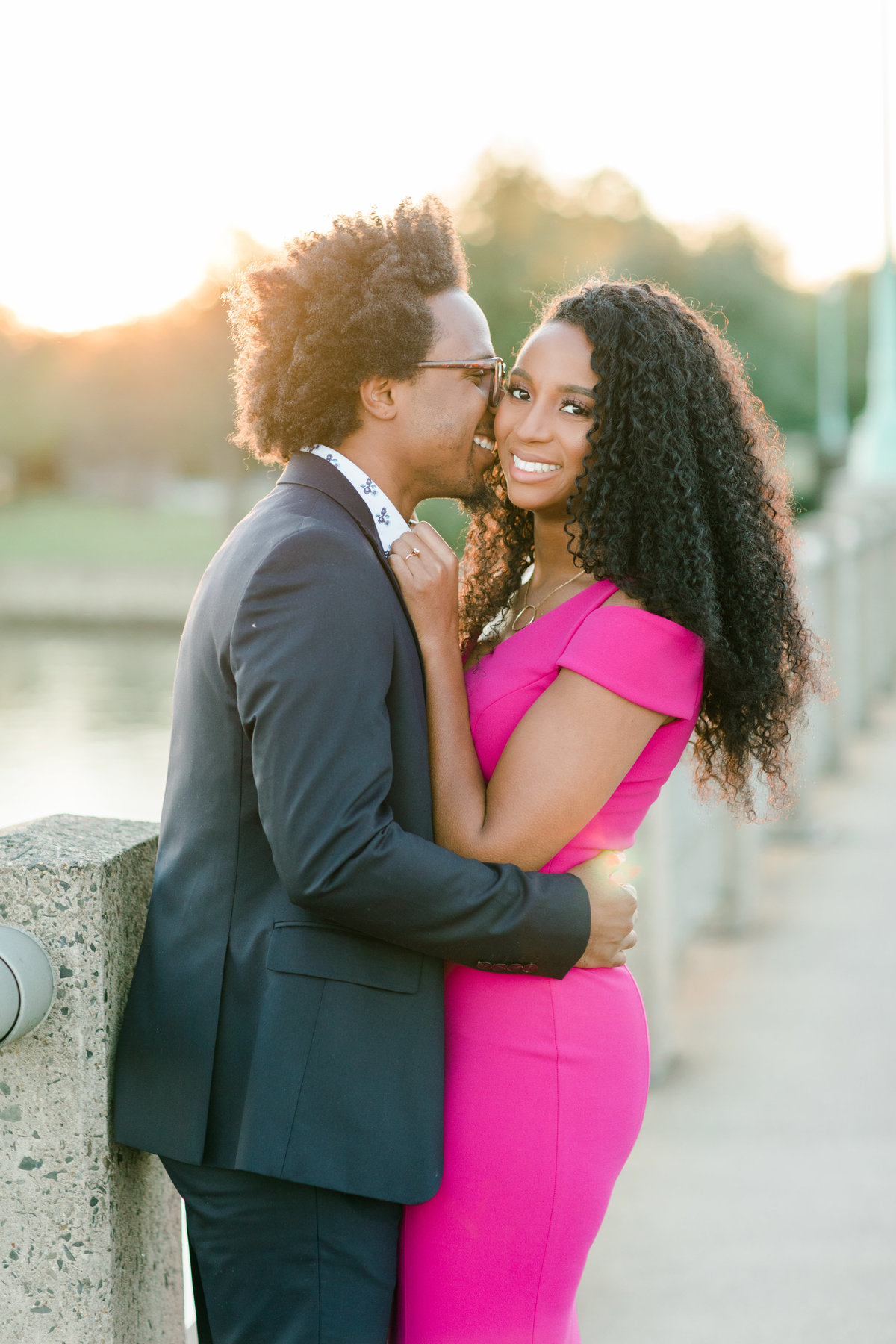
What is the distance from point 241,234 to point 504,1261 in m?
30.4

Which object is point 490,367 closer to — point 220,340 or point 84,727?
point 84,727

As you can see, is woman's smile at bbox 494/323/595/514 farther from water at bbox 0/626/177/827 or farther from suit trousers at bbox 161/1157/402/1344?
water at bbox 0/626/177/827

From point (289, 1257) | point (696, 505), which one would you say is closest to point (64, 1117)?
point (289, 1257)

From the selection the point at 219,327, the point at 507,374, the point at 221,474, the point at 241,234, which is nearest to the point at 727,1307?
the point at 507,374

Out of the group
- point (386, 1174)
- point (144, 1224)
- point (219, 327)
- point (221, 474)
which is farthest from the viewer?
point (221, 474)

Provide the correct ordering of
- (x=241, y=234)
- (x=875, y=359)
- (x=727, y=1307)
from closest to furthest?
(x=727, y=1307), (x=875, y=359), (x=241, y=234)

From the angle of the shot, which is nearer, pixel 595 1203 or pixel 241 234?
pixel 595 1203

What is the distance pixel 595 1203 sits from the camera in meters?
2.34

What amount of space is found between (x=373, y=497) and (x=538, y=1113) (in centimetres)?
105

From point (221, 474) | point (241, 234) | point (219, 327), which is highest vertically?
point (241, 234)

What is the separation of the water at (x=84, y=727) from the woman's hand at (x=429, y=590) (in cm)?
488

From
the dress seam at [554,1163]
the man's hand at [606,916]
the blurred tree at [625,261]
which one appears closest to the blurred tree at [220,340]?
the blurred tree at [625,261]

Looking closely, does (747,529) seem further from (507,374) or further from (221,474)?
(221,474)

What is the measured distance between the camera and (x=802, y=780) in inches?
263
